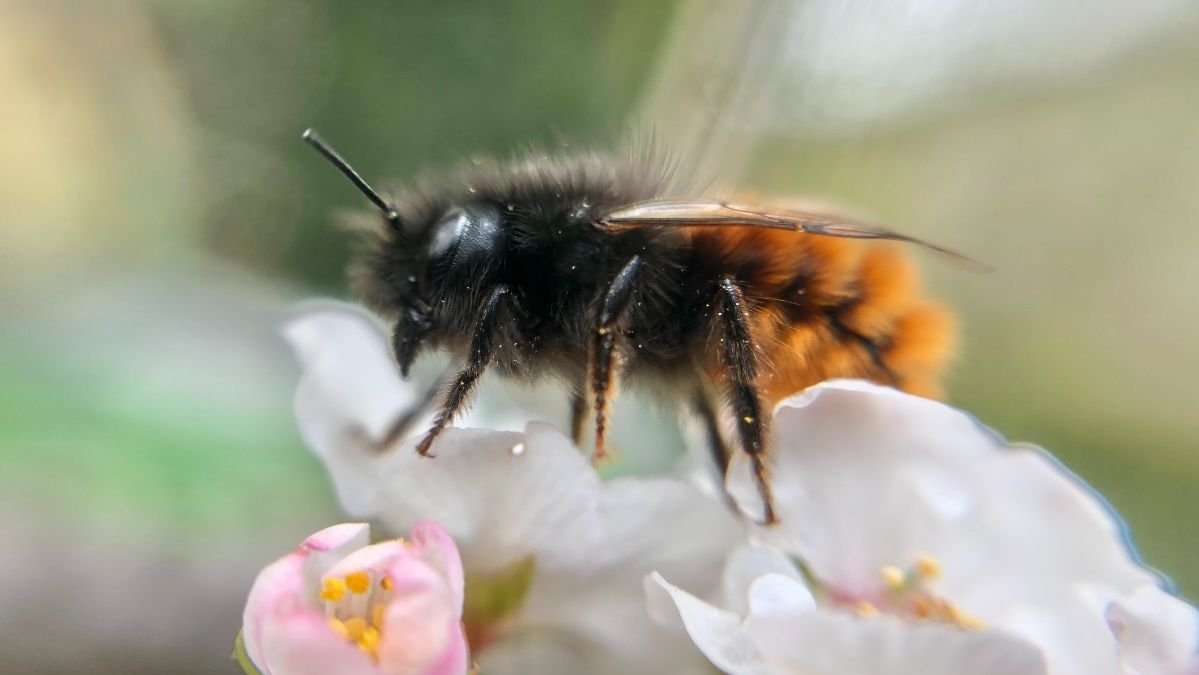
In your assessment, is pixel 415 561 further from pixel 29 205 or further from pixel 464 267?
pixel 29 205

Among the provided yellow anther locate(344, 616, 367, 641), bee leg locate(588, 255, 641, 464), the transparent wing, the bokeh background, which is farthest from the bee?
the transparent wing

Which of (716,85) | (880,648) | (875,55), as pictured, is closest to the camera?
(880,648)

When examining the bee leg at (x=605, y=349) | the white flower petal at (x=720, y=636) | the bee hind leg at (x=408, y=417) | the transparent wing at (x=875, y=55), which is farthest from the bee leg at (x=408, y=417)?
the transparent wing at (x=875, y=55)

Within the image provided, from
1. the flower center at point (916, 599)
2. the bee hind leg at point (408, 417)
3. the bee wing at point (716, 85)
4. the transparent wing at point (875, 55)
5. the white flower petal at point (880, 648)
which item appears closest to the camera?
the white flower petal at point (880, 648)

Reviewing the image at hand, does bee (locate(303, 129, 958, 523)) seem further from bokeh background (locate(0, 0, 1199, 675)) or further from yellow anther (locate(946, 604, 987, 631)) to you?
bokeh background (locate(0, 0, 1199, 675))

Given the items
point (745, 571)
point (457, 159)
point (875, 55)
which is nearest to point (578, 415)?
point (745, 571)

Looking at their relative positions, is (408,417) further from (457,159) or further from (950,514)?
(457,159)

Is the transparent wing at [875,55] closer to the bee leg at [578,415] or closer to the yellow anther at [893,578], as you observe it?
the bee leg at [578,415]
